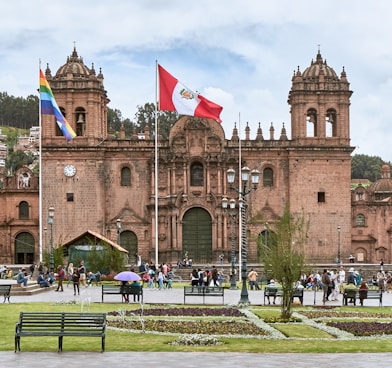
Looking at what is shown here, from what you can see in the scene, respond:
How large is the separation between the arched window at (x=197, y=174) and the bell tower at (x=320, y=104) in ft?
25.6

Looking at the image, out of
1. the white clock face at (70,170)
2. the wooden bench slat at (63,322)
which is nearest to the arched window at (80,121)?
the white clock face at (70,170)

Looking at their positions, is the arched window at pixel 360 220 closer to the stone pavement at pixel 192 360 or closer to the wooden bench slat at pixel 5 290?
the wooden bench slat at pixel 5 290

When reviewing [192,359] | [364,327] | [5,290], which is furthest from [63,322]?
[5,290]

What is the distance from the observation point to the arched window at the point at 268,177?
65.5 metres

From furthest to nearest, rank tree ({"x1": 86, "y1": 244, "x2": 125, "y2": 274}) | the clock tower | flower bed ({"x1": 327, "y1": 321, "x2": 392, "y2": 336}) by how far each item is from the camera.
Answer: the clock tower, tree ({"x1": 86, "y1": 244, "x2": 125, "y2": 274}), flower bed ({"x1": 327, "y1": 321, "x2": 392, "y2": 336})

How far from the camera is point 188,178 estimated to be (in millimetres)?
64438

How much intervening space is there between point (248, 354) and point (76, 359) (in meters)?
3.63

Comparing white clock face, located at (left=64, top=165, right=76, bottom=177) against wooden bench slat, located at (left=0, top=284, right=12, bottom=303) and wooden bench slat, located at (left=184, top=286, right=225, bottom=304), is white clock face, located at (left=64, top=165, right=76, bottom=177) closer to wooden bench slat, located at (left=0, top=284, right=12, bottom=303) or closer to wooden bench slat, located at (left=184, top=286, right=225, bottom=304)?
wooden bench slat, located at (left=0, top=284, right=12, bottom=303)

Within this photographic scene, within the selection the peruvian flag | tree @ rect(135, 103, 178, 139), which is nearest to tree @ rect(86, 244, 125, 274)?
the peruvian flag

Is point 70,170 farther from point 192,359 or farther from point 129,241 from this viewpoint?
point 192,359

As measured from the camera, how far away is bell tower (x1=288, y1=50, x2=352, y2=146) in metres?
65.4

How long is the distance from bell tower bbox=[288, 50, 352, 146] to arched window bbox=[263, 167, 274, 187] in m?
3.12

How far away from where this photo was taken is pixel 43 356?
17.1 metres

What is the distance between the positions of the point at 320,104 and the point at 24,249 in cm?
2623
